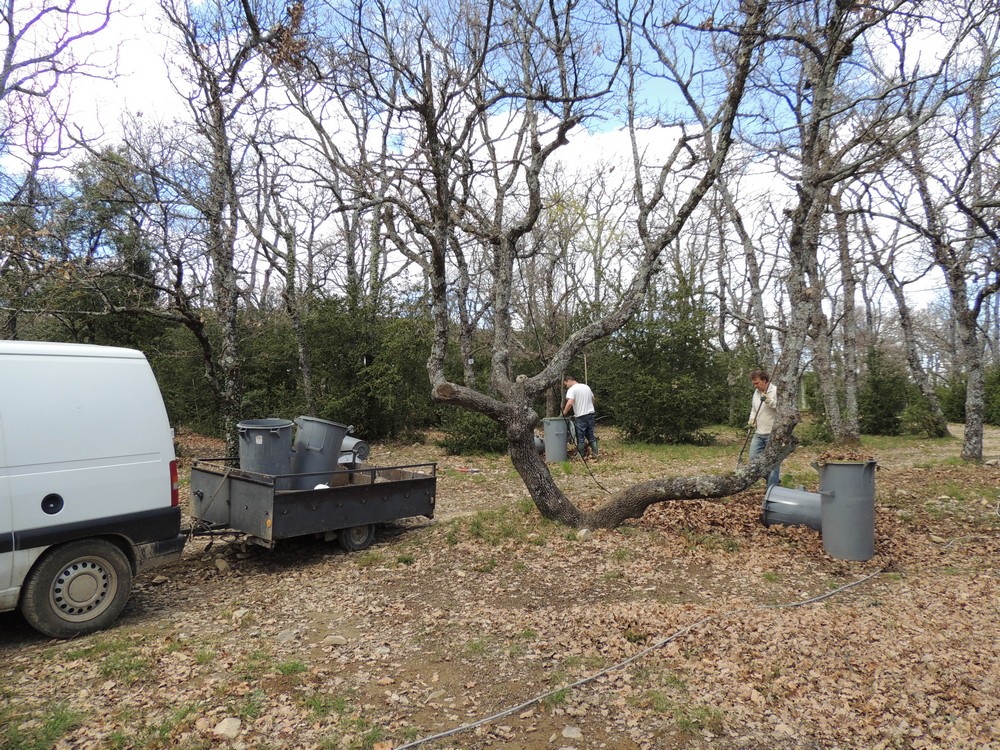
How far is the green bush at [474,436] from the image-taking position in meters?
14.9

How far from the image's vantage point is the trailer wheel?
7.04 metres

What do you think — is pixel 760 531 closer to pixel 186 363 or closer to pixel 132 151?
pixel 132 151

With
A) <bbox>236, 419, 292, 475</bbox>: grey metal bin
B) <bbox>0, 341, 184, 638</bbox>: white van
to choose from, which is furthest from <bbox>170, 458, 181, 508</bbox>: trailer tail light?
<bbox>236, 419, 292, 475</bbox>: grey metal bin

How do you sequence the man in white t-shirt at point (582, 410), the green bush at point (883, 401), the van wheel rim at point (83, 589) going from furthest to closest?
the green bush at point (883, 401), the man in white t-shirt at point (582, 410), the van wheel rim at point (83, 589)

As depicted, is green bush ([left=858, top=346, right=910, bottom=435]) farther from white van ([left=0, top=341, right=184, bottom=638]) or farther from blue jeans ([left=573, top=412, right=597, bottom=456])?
white van ([left=0, top=341, right=184, bottom=638])

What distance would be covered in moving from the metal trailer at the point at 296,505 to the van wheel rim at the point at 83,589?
146 centimetres

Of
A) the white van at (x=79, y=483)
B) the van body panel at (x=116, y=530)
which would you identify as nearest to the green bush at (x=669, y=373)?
the van body panel at (x=116, y=530)

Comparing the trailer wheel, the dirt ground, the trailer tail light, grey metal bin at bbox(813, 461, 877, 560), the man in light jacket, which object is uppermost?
the man in light jacket

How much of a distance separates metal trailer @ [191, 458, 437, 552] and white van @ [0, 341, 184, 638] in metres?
0.97

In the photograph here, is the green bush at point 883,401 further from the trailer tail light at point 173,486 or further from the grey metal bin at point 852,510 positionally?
the trailer tail light at point 173,486

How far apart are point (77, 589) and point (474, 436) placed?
1049 centimetres

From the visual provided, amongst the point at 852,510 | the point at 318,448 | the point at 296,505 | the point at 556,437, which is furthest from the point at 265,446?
the point at 556,437

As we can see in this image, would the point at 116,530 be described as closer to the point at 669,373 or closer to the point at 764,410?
the point at 764,410

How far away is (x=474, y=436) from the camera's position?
49.0ft
